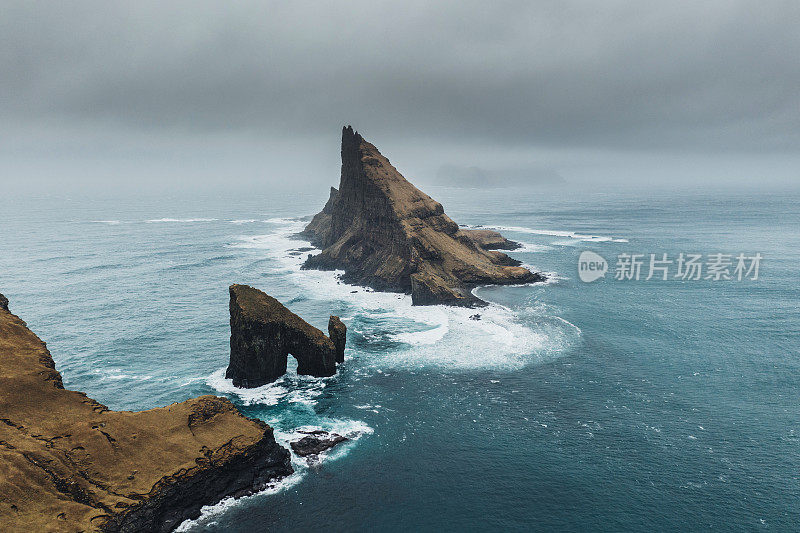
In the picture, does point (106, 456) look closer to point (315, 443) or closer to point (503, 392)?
point (315, 443)

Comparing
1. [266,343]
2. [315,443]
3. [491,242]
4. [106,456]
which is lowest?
[315,443]

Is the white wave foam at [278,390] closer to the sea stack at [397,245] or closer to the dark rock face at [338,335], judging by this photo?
the dark rock face at [338,335]

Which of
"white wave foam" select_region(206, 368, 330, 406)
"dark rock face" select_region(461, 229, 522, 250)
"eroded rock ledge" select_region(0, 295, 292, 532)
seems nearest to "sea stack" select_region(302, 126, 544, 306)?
"dark rock face" select_region(461, 229, 522, 250)

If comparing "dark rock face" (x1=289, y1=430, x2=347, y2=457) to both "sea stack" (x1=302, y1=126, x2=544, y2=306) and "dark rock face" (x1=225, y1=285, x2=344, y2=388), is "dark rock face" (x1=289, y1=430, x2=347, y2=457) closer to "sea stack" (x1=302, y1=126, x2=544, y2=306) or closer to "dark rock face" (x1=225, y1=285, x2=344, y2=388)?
"dark rock face" (x1=225, y1=285, x2=344, y2=388)

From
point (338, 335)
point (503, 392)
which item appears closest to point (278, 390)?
point (338, 335)

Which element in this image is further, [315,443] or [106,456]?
[315,443]

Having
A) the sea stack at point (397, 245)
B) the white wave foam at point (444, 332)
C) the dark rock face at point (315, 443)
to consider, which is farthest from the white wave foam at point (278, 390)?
the sea stack at point (397, 245)
